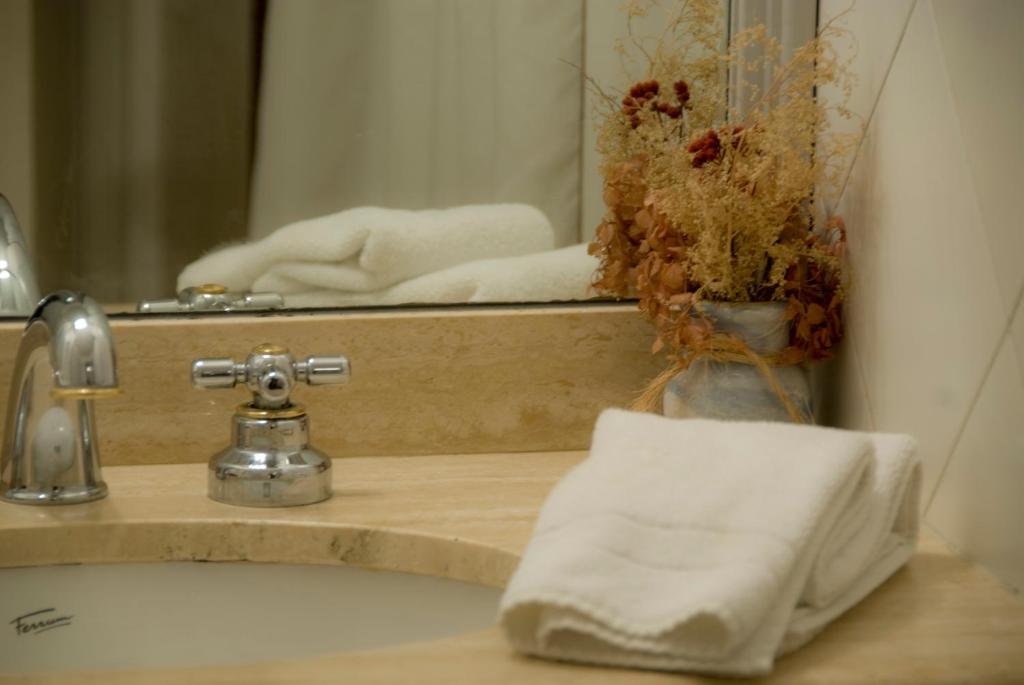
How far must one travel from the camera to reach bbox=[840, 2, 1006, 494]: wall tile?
0.85 m

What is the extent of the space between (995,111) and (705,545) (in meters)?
0.33

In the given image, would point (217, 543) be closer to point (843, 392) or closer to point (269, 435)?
point (269, 435)

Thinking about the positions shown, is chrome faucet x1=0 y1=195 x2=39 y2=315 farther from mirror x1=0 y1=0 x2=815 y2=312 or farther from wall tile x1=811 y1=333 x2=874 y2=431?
wall tile x1=811 y1=333 x2=874 y2=431

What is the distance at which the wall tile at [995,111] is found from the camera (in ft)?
2.54

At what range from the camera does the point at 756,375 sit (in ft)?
3.39

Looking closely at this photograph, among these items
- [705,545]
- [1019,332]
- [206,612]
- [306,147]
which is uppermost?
[306,147]

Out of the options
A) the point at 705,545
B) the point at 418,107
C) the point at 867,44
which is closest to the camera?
the point at 705,545

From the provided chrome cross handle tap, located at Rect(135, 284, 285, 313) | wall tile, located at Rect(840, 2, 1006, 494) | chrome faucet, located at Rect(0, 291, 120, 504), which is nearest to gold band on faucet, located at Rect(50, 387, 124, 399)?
chrome faucet, located at Rect(0, 291, 120, 504)

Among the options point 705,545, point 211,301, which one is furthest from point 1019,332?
point 211,301

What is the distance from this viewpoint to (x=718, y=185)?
3.28 ft

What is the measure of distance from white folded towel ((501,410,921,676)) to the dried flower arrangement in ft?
0.80

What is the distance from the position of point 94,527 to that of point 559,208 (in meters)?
0.47

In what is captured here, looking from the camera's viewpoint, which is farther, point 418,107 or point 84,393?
point 418,107

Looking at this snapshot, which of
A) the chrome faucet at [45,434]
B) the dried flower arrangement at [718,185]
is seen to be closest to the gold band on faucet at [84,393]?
the chrome faucet at [45,434]
